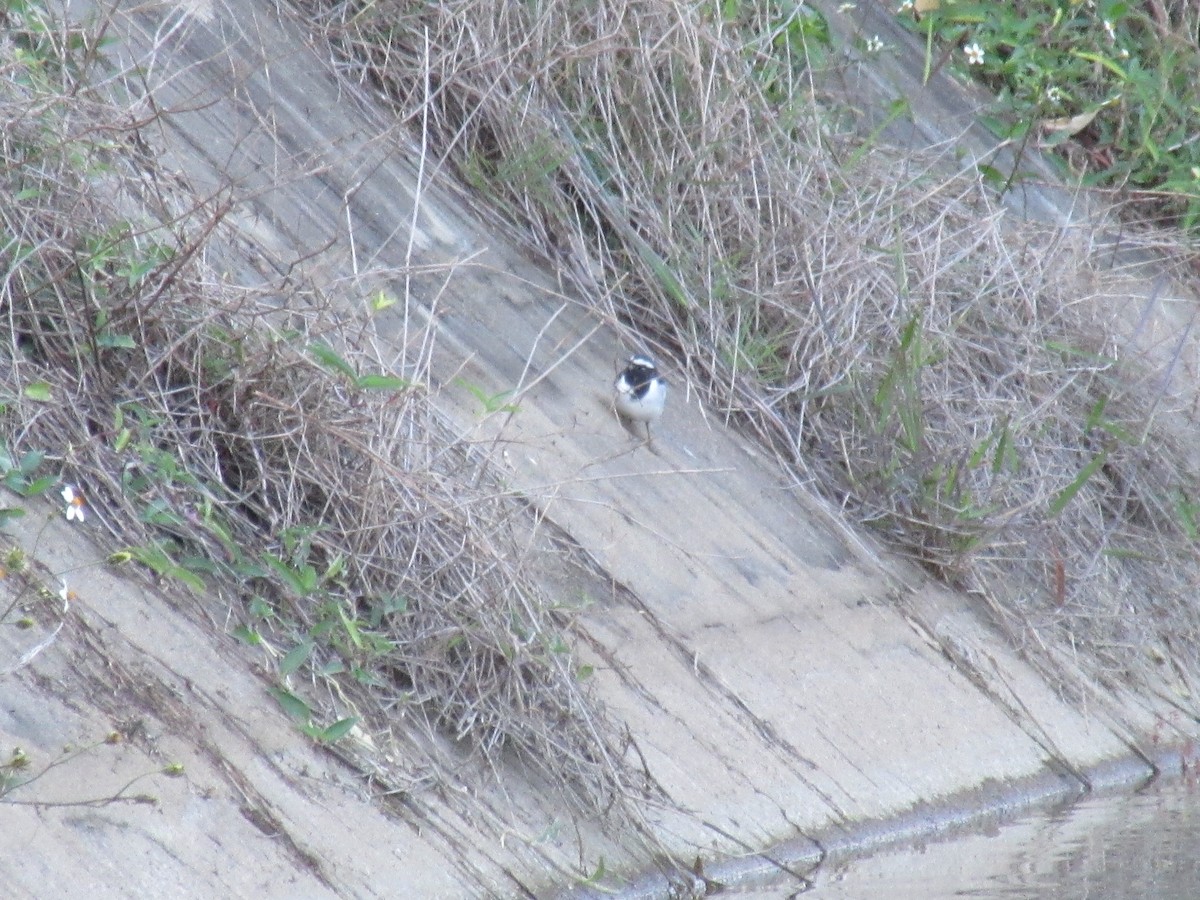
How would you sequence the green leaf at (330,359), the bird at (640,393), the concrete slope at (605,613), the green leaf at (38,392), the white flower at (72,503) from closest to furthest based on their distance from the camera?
the concrete slope at (605,613) → the white flower at (72,503) → the green leaf at (38,392) → the green leaf at (330,359) → the bird at (640,393)

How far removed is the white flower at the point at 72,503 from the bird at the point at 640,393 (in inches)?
76.9

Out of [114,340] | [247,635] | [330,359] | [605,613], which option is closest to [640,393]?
[605,613]

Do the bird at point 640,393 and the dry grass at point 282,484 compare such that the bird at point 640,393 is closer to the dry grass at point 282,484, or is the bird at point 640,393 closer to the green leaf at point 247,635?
the dry grass at point 282,484

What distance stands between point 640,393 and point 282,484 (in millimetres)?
1514

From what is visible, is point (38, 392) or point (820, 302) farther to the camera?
point (820, 302)

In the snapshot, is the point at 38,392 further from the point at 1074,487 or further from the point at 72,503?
the point at 1074,487

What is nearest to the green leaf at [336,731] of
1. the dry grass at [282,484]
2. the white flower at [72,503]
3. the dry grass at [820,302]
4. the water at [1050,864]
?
the dry grass at [282,484]

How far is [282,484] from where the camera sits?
410 cm

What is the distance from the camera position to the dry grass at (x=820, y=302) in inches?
223

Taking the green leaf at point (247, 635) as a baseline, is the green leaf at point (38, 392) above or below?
above

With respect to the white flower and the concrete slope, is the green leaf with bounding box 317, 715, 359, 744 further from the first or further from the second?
the white flower

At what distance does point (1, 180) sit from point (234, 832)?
177 centimetres

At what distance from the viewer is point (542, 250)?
591 cm

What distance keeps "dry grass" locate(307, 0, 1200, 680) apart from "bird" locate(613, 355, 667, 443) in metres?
0.47
